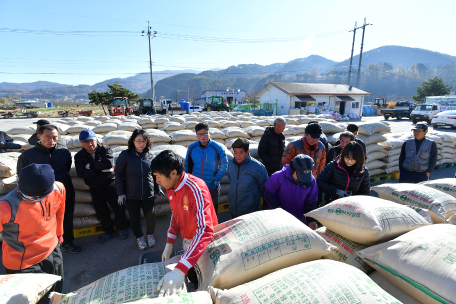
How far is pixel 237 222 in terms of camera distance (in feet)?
5.59

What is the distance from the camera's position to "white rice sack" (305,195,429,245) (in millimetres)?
1643

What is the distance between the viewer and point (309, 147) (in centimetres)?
321

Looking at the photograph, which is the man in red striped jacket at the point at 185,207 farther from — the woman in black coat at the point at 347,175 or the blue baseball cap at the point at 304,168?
the woman in black coat at the point at 347,175

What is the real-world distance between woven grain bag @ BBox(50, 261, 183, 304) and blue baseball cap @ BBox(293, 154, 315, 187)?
146 centimetres

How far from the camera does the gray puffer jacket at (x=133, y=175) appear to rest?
9.27 feet

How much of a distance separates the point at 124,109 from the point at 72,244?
62.0 feet

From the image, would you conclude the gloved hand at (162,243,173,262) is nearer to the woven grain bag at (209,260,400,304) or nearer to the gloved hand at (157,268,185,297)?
the gloved hand at (157,268,185,297)

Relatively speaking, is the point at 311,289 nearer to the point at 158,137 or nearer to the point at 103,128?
the point at 158,137

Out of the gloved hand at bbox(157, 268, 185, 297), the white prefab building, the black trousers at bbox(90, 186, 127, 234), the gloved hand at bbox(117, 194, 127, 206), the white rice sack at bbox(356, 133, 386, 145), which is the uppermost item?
the white prefab building

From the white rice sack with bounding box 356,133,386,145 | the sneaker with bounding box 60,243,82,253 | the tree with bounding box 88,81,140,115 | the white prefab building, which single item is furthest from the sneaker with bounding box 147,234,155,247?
the tree with bounding box 88,81,140,115

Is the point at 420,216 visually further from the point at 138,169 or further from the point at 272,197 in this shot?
the point at 138,169

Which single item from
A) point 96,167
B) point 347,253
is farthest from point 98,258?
point 347,253

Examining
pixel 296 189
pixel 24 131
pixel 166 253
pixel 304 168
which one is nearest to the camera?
pixel 166 253

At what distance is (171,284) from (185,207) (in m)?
0.51
